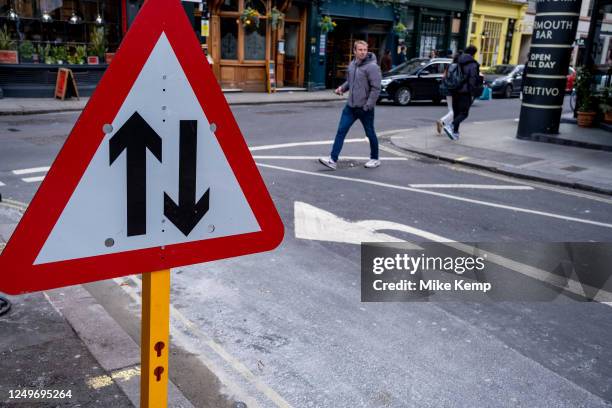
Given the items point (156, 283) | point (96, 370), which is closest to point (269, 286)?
point (96, 370)

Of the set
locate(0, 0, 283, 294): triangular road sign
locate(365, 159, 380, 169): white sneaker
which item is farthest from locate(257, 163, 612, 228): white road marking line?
locate(0, 0, 283, 294): triangular road sign

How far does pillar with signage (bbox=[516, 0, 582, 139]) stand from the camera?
12719mm

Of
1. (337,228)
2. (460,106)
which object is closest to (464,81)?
(460,106)

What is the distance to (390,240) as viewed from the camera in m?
6.04

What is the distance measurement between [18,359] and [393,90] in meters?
19.7

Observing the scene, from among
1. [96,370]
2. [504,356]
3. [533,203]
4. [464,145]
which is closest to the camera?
[96,370]

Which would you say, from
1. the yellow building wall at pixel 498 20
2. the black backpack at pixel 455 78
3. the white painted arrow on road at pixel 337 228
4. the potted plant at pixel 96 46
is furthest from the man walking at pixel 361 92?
the yellow building wall at pixel 498 20

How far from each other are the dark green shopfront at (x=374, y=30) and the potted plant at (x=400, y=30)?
0.16 meters

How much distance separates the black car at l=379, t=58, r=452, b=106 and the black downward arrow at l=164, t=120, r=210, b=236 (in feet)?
65.4

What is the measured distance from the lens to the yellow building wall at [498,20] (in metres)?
34.8

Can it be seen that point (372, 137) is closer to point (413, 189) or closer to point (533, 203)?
point (413, 189)

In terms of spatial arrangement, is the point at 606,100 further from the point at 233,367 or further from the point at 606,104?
the point at 233,367

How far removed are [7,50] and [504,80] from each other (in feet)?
68.8

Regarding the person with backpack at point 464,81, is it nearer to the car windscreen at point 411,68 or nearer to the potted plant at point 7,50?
the car windscreen at point 411,68
